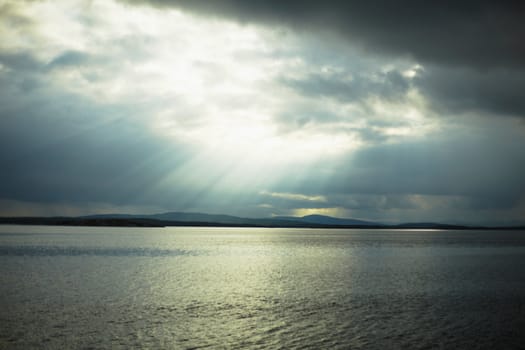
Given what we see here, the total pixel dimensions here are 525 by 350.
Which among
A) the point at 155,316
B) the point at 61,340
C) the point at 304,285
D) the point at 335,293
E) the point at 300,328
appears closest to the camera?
the point at 61,340

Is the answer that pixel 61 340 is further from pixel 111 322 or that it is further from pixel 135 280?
pixel 135 280

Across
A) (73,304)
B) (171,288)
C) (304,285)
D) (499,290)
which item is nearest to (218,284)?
(171,288)

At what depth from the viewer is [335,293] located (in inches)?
1660

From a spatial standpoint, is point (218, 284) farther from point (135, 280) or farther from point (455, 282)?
point (455, 282)

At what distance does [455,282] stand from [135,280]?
36.8 metres

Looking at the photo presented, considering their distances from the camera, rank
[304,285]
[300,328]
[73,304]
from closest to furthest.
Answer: [300,328] < [73,304] < [304,285]

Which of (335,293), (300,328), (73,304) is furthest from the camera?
(335,293)

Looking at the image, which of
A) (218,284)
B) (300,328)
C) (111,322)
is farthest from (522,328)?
(218,284)

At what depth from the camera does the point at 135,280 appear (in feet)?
162

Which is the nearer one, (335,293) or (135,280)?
(335,293)

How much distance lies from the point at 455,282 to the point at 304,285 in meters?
17.8

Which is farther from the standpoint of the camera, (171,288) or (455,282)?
(455,282)

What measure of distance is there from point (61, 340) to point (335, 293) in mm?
25890

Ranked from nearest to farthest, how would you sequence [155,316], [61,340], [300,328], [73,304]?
[61,340] → [300,328] → [155,316] → [73,304]
